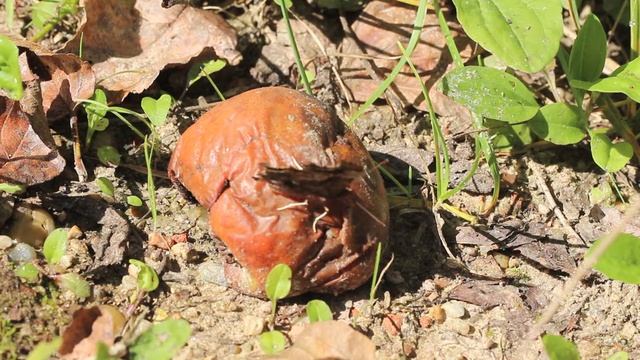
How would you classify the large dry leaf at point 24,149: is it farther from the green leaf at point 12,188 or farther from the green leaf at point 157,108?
the green leaf at point 157,108

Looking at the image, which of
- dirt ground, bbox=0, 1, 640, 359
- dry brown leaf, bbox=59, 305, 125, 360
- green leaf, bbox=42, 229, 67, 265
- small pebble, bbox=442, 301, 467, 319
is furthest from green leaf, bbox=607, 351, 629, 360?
green leaf, bbox=42, 229, 67, 265

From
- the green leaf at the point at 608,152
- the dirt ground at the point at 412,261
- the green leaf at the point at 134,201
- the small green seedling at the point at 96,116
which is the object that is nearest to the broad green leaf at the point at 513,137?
the dirt ground at the point at 412,261

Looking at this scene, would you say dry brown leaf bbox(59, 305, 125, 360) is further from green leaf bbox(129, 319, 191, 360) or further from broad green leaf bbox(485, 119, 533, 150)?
broad green leaf bbox(485, 119, 533, 150)

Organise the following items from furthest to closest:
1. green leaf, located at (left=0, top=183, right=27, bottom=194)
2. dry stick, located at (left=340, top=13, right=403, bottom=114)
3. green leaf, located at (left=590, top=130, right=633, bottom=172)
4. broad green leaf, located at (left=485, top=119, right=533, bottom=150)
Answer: dry stick, located at (left=340, top=13, right=403, bottom=114), broad green leaf, located at (left=485, top=119, right=533, bottom=150), green leaf, located at (left=590, top=130, right=633, bottom=172), green leaf, located at (left=0, top=183, right=27, bottom=194)

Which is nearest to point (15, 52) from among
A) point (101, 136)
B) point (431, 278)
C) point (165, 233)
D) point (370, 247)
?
point (101, 136)

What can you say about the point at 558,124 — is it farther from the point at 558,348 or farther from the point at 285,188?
the point at 285,188

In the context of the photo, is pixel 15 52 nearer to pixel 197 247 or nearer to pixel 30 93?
pixel 30 93
